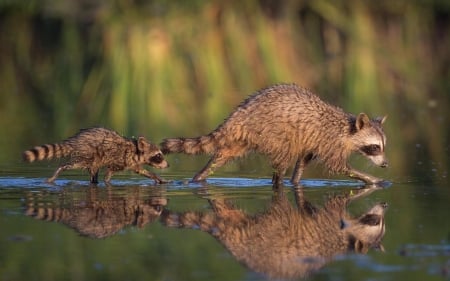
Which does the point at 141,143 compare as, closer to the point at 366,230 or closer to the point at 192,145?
the point at 192,145

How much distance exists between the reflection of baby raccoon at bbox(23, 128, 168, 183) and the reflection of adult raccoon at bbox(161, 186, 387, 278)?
7.51 feet

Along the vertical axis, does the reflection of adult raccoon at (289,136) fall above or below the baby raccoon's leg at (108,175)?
above

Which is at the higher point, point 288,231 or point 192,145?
point 192,145

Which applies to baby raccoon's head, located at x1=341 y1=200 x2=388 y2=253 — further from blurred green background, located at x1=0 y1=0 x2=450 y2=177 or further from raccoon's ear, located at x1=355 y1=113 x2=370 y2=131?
blurred green background, located at x1=0 y1=0 x2=450 y2=177

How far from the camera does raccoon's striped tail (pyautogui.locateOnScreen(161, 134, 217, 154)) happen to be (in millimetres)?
12711

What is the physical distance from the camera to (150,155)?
13.1 meters

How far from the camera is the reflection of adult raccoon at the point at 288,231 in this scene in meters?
8.03

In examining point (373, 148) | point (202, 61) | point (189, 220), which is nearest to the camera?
point (189, 220)

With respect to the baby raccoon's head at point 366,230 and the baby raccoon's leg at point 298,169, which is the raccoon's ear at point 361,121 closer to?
the baby raccoon's leg at point 298,169

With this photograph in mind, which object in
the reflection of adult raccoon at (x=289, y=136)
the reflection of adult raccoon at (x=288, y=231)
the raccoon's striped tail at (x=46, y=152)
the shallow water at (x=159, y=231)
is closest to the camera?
the shallow water at (x=159, y=231)

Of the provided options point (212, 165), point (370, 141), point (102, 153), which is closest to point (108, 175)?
point (102, 153)

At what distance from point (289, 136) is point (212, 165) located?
3.01 ft

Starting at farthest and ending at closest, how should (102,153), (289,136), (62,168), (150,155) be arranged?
1. (150,155)
2. (102,153)
3. (289,136)
4. (62,168)

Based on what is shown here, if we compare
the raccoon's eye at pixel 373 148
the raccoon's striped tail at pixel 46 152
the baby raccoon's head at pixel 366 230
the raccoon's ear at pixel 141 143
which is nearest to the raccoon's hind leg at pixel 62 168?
the raccoon's striped tail at pixel 46 152
